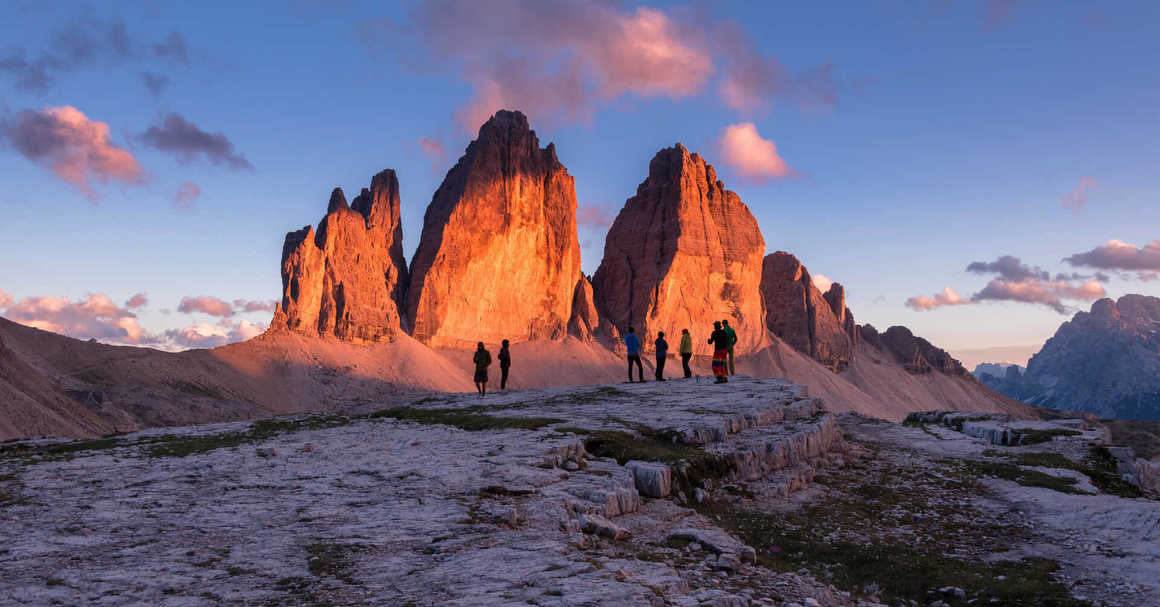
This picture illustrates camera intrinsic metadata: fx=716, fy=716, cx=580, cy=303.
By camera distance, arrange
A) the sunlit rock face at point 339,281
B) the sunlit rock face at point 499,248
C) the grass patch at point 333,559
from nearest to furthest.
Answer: the grass patch at point 333,559 → the sunlit rock face at point 339,281 → the sunlit rock face at point 499,248

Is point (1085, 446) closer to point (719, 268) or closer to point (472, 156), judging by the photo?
point (472, 156)

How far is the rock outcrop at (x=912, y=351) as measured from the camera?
138375 millimetres

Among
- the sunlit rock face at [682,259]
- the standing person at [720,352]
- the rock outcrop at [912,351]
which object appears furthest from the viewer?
the rock outcrop at [912,351]

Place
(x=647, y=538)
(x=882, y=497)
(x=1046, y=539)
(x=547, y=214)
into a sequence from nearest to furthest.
→ 1. (x=647, y=538)
2. (x=1046, y=539)
3. (x=882, y=497)
4. (x=547, y=214)

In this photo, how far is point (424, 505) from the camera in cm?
1010

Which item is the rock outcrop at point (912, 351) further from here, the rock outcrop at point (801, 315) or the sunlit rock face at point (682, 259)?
the sunlit rock face at point (682, 259)

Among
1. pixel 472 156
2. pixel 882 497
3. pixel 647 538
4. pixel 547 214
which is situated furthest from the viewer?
pixel 547 214

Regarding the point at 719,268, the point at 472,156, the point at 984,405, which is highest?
the point at 472,156

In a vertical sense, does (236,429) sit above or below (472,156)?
below

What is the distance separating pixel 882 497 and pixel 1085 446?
11913 mm

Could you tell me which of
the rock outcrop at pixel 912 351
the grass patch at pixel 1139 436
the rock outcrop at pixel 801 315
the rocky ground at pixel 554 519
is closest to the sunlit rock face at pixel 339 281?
the rocky ground at pixel 554 519

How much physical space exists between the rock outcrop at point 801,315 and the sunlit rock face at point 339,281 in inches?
2674

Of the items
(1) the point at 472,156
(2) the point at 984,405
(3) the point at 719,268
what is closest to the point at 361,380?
(1) the point at 472,156

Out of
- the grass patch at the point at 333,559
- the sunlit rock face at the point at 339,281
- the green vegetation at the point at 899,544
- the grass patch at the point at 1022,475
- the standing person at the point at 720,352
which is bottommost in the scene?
the green vegetation at the point at 899,544
